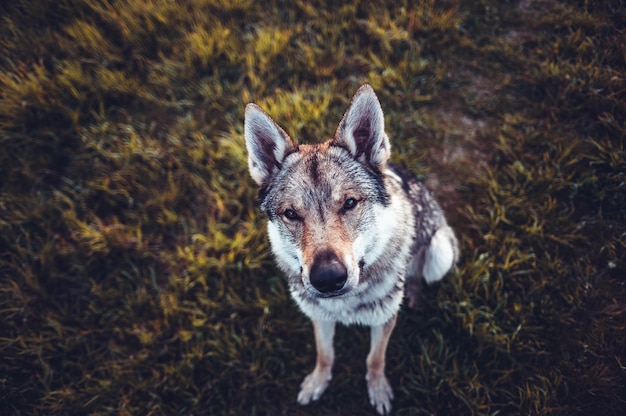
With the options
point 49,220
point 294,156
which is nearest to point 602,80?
point 294,156

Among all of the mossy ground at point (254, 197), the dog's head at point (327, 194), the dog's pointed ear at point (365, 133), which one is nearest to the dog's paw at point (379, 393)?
the mossy ground at point (254, 197)

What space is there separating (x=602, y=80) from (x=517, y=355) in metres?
3.02

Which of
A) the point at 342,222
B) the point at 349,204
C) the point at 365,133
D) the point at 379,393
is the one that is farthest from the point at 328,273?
the point at 379,393

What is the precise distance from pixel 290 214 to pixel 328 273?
0.56 m

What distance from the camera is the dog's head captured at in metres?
2.19

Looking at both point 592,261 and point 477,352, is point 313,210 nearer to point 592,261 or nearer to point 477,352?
point 477,352

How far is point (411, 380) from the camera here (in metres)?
3.17

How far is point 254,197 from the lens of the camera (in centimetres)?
399

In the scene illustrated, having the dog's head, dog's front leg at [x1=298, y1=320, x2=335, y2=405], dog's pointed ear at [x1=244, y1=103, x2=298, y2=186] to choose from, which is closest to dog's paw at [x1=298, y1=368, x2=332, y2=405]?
dog's front leg at [x1=298, y1=320, x2=335, y2=405]

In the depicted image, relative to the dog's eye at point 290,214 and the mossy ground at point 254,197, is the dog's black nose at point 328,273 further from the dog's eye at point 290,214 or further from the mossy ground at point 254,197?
the mossy ground at point 254,197

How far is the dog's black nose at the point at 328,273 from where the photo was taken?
81.7 inches

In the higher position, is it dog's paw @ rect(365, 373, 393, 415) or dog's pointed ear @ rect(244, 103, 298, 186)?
dog's pointed ear @ rect(244, 103, 298, 186)

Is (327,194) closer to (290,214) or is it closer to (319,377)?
(290,214)

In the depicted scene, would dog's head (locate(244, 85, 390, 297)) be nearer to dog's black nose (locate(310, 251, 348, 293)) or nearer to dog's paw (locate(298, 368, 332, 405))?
dog's black nose (locate(310, 251, 348, 293))
